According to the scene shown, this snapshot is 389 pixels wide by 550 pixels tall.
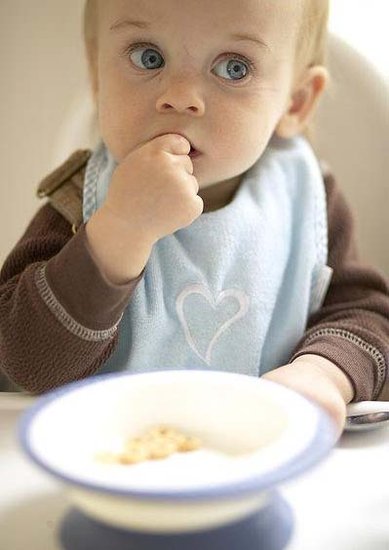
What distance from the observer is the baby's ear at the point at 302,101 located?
37.4 inches

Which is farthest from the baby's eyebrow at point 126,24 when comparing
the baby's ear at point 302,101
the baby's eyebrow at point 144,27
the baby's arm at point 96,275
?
the baby's ear at point 302,101

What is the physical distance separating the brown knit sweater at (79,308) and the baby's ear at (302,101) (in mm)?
109

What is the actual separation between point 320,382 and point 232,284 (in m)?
0.19

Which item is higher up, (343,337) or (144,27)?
(144,27)

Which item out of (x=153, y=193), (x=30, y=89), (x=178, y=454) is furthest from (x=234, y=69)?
(x=30, y=89)

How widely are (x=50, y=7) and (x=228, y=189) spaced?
1.44ft

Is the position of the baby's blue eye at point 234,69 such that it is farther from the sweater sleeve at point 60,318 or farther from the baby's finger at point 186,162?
the sweater sleeve at point 60,318

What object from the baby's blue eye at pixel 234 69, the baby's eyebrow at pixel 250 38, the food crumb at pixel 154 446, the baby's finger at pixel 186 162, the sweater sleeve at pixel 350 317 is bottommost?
the sweater sleeve at pixel 350 317

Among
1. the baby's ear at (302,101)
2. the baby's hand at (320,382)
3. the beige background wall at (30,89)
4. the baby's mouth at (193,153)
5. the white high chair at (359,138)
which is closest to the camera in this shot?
the baby's hand at (320,382)

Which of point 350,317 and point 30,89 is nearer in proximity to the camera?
→ point 350,317

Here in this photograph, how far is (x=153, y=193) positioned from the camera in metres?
0.70

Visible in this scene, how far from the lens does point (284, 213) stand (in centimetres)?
95

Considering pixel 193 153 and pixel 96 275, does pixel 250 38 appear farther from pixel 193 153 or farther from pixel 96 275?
pixel 96 275

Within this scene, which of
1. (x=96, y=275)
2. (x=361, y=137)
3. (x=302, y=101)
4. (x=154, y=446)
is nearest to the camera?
(x=154, y=446)
